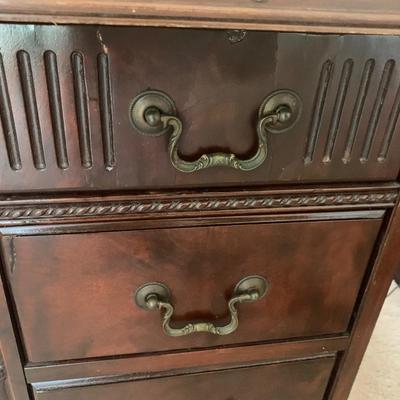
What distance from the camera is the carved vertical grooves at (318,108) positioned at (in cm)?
50


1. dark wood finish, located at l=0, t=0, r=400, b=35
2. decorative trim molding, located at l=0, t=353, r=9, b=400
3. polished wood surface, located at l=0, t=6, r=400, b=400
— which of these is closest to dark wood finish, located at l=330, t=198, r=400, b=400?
polished wood surface, located at l=0, t=6, r=400, b=400

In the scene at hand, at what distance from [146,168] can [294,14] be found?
0.20 m

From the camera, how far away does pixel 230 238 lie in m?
0.60

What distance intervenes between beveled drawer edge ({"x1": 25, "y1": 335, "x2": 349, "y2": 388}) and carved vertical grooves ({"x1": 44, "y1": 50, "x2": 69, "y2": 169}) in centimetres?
29

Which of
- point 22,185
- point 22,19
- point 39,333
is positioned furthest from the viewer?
point 39,333

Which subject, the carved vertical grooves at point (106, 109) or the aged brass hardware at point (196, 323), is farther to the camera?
the aged brass hardware at point (196, 323)

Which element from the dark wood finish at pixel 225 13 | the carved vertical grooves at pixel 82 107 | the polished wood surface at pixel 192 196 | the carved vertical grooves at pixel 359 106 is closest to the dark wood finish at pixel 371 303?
the polished wood surface at pixel 192 196

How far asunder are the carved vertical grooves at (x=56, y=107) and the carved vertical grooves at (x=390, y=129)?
1.06 ft

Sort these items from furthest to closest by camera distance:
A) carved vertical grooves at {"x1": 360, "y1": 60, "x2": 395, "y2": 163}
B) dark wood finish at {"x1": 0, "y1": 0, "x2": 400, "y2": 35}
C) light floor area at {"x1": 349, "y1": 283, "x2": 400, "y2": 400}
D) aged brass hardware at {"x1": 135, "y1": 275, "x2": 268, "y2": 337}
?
light floor area at {"x1": 349, "y1": 283, "x2": 400, "y2": 400} < aged brass hardware at {"x1": 135, "y1": 275, "x2": 268, "y2": 337} < carved vertical grooves at {"x1": 360, "y1": 60, "x2": 395, "y2": 163} < dark wood finish at {"x1": 0, "y1": 0, "x2": 400, "y2": 35}

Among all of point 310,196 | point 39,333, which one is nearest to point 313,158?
point 310,196

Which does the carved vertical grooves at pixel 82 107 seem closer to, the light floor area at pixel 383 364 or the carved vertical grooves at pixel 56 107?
the carved vertical grooves at pixel 56 107

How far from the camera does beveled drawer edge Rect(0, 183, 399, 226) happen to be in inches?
20.7

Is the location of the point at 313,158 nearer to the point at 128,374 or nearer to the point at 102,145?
the point at 102,145

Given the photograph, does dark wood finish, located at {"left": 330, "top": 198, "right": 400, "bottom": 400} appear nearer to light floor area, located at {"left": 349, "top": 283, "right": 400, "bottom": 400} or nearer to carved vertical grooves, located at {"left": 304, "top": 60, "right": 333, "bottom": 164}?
carved vertical grooves, located at {"left": 304, "top": 60, "right": 333, "bottom": 164}
